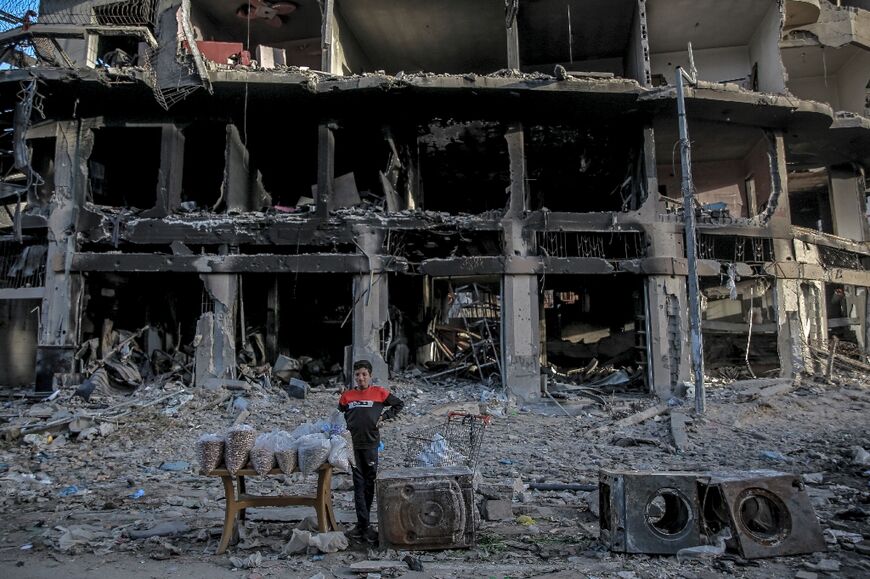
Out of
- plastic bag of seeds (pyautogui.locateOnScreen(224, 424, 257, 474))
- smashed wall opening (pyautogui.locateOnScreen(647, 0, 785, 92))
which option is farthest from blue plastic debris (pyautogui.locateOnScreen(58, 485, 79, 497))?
smashed wall opening (pyautogui.locateOnScreen(647, 0, 785, 92))

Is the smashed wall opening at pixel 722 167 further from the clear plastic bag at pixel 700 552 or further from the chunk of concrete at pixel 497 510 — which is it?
the clear plastic bag at pixel 700 552

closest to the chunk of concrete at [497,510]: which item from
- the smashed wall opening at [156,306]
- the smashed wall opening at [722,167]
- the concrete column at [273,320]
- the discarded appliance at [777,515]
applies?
the discarded appliance at [777,515]

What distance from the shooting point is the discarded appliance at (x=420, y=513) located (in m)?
4.52

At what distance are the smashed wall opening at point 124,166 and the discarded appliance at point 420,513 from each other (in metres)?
13.0

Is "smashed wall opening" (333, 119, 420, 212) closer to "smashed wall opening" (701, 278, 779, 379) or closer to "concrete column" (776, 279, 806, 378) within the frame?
"smashed wall opening" (701, 278, 779, 379)

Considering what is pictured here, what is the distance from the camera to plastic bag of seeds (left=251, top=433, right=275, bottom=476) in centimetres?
463

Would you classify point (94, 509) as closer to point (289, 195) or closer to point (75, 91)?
point (75, 91)

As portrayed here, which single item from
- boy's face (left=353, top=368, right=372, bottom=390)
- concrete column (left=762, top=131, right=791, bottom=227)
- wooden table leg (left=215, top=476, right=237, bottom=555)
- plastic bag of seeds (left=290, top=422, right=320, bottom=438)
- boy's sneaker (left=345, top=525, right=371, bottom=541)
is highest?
concrete column (left=762, top=131, right=791, bottom=227)

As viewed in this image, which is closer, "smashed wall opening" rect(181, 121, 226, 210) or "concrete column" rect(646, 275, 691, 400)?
"concrete column" rect(646, 275, 691, 400)

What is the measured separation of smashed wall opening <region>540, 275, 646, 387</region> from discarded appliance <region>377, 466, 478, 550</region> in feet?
31.2

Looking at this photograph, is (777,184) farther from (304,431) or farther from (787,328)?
(304,431)

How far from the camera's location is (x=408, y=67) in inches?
701

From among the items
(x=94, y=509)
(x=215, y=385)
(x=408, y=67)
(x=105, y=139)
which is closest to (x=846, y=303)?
(x=408, y=67)

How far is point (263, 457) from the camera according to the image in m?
4.64
